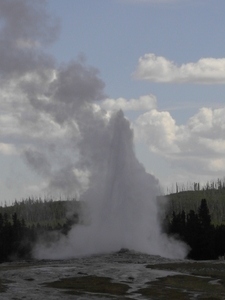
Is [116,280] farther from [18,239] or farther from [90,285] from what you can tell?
[18,239]

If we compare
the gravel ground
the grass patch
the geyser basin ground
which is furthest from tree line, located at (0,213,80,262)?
the grass patch

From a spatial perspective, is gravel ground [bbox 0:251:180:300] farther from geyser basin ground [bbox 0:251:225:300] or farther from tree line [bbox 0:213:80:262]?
tree line [bbox 0:213:80:262]

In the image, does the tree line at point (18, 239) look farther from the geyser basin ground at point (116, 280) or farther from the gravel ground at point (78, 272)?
the geyser basin ground at point (116, 280)

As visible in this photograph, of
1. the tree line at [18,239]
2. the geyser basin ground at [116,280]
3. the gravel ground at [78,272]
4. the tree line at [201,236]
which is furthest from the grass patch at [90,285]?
the tree line at [18,239]

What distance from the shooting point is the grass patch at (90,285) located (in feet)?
155

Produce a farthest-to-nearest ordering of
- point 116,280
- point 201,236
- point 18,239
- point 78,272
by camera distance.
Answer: point 18,239, point 201,236, point 78,272, point 116,280

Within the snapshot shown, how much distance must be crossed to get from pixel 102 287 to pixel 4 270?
17.3 meters

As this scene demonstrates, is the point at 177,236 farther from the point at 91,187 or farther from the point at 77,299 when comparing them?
the point at 77,299

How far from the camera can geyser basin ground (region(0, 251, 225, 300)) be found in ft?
150

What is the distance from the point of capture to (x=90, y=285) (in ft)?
165

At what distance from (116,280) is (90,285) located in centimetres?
292

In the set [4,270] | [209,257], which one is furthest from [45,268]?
[209,257]

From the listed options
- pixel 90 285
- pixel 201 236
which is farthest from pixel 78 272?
pixel 201 236

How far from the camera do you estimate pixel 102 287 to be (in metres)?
49.2
